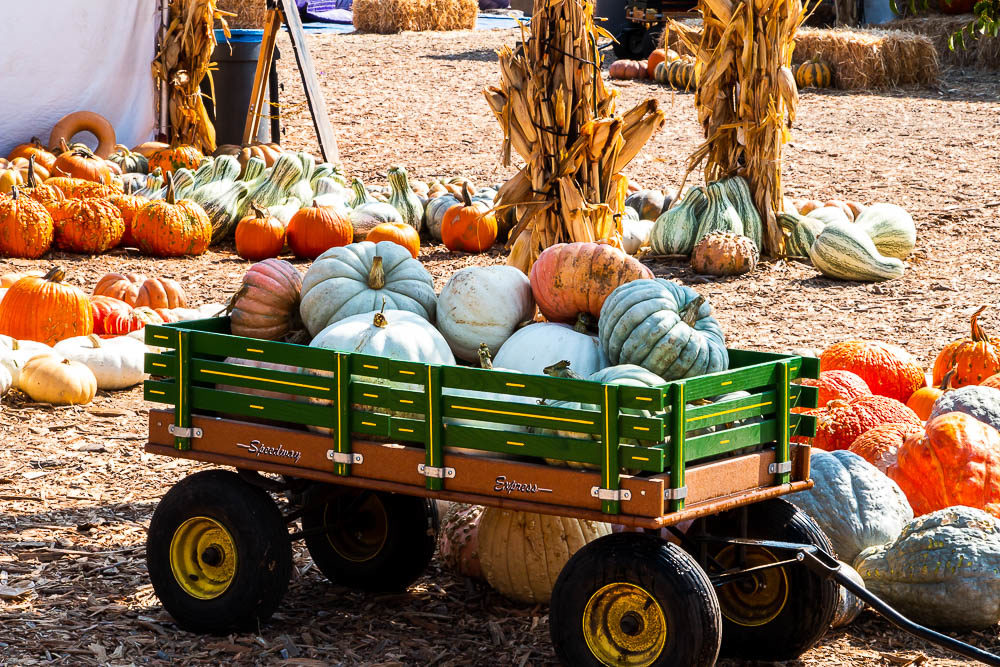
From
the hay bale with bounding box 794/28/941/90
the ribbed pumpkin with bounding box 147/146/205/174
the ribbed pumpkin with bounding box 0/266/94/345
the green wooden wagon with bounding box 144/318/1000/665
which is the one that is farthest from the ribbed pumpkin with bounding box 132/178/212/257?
the hay bale with bounding box 794/28/941/90

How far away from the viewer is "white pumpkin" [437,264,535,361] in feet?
11.6

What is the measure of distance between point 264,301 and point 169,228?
5.36 meters

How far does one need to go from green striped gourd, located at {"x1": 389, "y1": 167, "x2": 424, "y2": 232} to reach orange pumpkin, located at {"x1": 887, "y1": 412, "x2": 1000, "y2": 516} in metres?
6.07


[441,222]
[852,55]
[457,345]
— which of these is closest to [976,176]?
[441,222]

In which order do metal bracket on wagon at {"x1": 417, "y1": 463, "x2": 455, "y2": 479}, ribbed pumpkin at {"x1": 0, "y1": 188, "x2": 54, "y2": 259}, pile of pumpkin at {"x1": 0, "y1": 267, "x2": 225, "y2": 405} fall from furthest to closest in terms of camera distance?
ribbed pumpkin at {"x1": 0, "y1": 188, "x2": 54, "y2": 259} → pile of pumpkin at {"x1": 0, "y1": 267, "x2": 225, "y2": 405} → metal bracket on wagon at {"x1": 417, "y1": 463, "x2": 455, "y2": 479}

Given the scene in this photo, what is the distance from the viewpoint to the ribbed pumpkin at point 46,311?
20.3 feet

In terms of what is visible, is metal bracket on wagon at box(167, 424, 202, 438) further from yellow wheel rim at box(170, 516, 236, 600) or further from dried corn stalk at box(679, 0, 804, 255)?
dried corn stalk at box(679, 0, 804, 255)

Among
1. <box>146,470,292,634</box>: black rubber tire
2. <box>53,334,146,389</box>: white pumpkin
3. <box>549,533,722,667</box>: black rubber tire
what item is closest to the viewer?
<box>549,533,722,667</box>: black rubber tire

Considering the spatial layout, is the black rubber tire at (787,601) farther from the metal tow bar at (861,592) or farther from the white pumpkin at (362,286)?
the white pumpkin at (362,286)

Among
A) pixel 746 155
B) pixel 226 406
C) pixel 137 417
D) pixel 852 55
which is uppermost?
pixel 852 55

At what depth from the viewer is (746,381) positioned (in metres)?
3.00

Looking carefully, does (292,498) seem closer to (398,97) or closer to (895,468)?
(895,468)

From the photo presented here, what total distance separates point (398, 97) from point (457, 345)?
493 inches

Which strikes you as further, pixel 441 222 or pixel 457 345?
pixel 441 222
